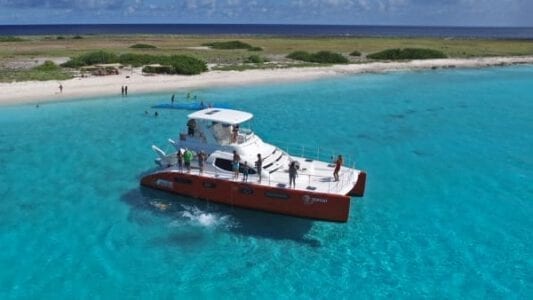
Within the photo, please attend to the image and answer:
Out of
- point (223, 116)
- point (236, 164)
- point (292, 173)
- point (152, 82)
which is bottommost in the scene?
point (152, 82)

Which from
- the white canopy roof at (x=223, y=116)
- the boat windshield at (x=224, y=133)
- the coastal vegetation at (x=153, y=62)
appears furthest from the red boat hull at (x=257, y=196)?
the coastal vegetation at (x=153, y=62)

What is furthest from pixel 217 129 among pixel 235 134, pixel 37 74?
pixel 37 74

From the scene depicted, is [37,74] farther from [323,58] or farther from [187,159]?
[323,58]

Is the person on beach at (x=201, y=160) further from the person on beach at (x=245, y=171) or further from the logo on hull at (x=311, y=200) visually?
the logo on hull at (x=311, y=200)

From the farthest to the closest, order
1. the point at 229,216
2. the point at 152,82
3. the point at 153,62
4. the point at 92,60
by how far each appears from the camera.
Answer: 1. the point at 153,62
2. the point at 92,60
3. the point at 152,82
4. the point at 229,216

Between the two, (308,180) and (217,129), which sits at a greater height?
(217,129)

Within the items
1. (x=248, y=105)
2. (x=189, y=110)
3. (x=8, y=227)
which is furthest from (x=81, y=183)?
(x=248, y=105)
